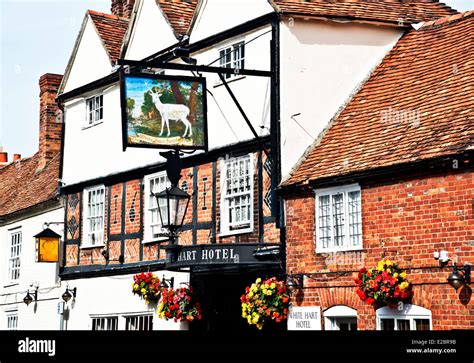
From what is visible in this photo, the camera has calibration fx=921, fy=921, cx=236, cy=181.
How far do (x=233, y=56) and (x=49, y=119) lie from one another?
31.9 ft

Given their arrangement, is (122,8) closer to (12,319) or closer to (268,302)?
(12,319)

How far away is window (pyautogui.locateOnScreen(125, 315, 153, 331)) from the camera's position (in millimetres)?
19922

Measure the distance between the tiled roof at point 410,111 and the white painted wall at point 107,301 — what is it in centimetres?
→ 470

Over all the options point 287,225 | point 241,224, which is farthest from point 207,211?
point 287,225

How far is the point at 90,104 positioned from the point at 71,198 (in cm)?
243

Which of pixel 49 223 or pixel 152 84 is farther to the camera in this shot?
pixel 49 223

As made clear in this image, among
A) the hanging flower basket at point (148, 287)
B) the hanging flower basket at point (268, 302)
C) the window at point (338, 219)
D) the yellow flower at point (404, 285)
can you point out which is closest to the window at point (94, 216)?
the hanging flower basket at point (148, 287)

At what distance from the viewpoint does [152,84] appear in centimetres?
1612

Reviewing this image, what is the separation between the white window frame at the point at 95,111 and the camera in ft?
73.4

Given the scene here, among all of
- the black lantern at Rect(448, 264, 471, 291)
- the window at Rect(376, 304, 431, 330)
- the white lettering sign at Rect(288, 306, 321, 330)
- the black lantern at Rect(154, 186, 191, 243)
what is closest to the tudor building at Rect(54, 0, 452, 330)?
the black lantern at Rect(154, 186, 191, 243)

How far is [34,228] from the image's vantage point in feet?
82.4

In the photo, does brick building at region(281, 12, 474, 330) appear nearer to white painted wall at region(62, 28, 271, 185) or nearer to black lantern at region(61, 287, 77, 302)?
white painted wall at region(62, 28, 271, 185)

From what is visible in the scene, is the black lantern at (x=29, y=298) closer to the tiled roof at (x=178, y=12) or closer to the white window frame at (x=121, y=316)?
the white window frame at (x=121, y=316)

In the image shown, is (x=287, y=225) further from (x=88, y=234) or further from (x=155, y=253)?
(x=88, y=234)
